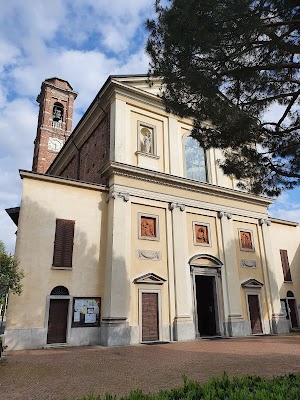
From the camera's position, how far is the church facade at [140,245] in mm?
12508

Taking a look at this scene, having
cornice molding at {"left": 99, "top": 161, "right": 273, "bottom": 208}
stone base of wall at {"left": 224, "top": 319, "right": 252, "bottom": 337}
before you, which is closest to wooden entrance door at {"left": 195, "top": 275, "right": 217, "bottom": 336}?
stone base of wall at {"left": 224, "top": 319, "right": 252, "bottom": 337}

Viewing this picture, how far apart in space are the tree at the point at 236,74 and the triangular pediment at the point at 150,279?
6322mm

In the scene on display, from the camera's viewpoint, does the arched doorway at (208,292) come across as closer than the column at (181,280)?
No

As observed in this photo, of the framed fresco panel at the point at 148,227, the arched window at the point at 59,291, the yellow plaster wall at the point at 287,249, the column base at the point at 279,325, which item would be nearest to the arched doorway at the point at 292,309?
the yellow plaster wall at the point at 287,249

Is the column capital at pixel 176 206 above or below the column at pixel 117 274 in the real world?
above

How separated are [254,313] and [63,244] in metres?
10.9

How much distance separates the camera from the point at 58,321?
1236 centimetres

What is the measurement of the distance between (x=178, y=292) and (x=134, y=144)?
7.58 metres

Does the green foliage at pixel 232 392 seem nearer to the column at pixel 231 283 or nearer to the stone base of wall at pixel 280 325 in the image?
the column at pixel 231 283

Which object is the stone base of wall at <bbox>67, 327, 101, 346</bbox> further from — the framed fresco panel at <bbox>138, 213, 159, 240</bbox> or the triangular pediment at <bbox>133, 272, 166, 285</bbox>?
the framed fresco panel at <bbox>138, 213, 159, 240</bbox>

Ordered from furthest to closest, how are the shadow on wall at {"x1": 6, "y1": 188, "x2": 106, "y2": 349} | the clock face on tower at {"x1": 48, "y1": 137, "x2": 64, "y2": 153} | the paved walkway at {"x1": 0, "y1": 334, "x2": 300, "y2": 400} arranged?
1. the clock face on tower at {"x1": 48, "y1": 137, "x2": 64, "y2": 153}
2. the shadow on wall at {"x1": 6, "y1": 188, "x2": 106, "y2": 349}
3. the paved walkway at {"x1": 0, "y1": 334, "x2": 300, "y2": 400}

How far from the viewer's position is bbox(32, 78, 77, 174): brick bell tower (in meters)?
29.2

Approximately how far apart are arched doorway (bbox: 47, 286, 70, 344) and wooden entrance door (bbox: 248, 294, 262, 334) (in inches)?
386

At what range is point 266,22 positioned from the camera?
6.88 m
